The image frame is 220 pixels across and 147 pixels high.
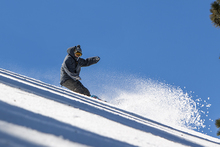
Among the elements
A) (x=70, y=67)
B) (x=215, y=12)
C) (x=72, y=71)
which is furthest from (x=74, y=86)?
(x=215, y=12)

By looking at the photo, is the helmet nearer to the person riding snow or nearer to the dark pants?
the person riding snow

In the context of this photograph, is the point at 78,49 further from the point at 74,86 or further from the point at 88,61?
the point at 74,86

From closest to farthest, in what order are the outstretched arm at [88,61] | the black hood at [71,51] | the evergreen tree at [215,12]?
the evergreen tree at [215,12], the black hood at [71,51], the outstretched arm at [88,61]

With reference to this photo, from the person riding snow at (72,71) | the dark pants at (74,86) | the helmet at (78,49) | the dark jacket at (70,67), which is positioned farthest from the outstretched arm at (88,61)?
the dark pants at (74,86)

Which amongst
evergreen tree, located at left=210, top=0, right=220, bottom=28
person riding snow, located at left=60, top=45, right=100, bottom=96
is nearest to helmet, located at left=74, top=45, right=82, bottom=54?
person riding snow, located at left=60, top=45, right=100, bottom=96

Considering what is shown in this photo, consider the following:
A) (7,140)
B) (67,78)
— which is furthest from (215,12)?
(7,140)

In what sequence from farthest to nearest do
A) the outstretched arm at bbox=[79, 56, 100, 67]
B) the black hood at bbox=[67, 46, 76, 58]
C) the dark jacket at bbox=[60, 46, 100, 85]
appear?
the outstretched arm at bbox=[79, 56, 100, 67] → the black hood at bbox=[67, 46, 76, 58] → the dark jacket at bbox=[60, 46, 100, 85]

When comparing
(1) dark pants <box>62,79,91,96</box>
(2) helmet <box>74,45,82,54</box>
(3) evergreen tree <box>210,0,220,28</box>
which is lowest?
(1) dark pants <box>62,79,91,96</box>

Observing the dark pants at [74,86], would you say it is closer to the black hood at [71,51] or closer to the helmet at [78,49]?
the black hood at [71,51]

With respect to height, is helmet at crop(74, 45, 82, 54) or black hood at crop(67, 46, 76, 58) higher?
helmet at crop(74, 45, 82, 54)

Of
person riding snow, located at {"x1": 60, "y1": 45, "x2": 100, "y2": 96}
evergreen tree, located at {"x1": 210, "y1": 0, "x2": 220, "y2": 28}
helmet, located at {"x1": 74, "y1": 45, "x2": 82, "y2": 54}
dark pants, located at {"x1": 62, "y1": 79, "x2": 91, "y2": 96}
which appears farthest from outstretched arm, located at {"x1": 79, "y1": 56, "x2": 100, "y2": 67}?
evergreen tree, located at {"x1": 210, "y1": 0, "x2": 220, "y2": 28}

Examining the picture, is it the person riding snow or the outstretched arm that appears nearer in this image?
the person riding snow

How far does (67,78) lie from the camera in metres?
7.70

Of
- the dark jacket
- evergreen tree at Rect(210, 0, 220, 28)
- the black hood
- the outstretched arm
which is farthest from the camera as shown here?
the outstretched arm
